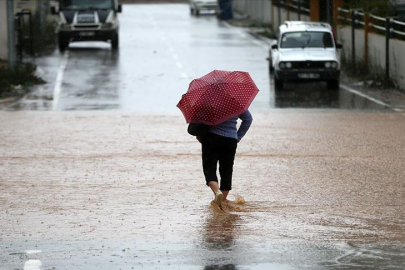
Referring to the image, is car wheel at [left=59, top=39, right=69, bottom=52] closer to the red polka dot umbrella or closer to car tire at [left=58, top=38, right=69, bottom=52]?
car tire at [left=58, top=38, right=69, bottom=52]

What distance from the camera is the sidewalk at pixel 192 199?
9.23m

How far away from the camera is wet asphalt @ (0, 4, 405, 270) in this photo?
9281 mm

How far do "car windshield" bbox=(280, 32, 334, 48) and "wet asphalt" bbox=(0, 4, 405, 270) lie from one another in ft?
6.37

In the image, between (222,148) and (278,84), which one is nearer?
(222,148)

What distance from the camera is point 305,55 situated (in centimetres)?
2819

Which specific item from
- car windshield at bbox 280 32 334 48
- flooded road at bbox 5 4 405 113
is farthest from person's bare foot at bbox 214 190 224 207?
car windshield at bbox 280 32 334 48

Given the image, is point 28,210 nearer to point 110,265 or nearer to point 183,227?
point 183,227

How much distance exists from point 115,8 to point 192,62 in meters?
9.20

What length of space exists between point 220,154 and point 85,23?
107 feet

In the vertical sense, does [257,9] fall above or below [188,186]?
below

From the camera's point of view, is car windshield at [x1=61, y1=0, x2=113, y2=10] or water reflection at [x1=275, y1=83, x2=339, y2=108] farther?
car windshield at [x1=61, y1=0, x2=113, y2=10]

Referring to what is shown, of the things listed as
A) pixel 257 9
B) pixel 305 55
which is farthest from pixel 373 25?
pixel 257 9

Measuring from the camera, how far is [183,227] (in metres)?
10.5

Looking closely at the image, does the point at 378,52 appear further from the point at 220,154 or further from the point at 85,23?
the point at 220,154
